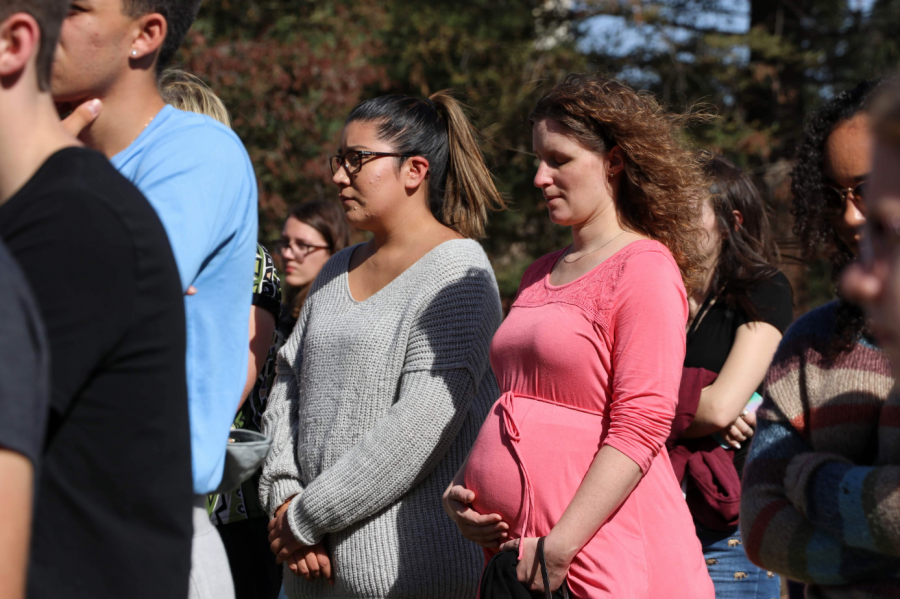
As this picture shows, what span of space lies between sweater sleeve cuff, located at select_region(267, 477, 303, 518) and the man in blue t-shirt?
113 centimetres

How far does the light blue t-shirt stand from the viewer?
161cm

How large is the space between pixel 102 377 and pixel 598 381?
1.39 meters

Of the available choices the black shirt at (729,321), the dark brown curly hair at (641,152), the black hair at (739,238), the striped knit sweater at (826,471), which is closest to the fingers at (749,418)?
the black shirt at (729,321)

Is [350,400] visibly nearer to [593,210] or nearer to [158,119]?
[593,210]

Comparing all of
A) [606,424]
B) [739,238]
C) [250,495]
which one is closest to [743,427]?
[739,238]

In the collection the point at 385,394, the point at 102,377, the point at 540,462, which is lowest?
the point at 385,394

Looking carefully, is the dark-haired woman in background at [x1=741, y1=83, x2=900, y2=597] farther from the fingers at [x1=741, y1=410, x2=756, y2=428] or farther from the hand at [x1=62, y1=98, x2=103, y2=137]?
the hand at [x1=62, y1=98, x2=103, y2=137]

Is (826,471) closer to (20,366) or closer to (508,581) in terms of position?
(508,581)

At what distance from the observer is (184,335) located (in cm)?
133

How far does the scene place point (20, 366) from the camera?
102cm

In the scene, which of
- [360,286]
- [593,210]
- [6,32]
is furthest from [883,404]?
[360,286]

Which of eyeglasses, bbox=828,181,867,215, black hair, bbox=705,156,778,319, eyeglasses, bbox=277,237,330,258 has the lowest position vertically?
eyeglasses, bbox=277,237,330,258

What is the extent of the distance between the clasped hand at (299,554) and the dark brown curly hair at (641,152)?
1420 millimetres

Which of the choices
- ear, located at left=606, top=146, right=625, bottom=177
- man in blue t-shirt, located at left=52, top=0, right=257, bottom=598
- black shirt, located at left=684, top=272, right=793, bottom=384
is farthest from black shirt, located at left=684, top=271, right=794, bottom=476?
man in blue t-shirt, located at left=52, top=0, right=257, bottom=598
